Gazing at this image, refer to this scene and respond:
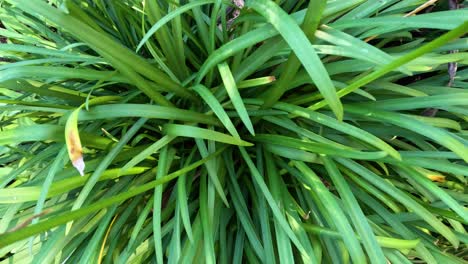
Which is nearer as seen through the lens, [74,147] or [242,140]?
[74,147]

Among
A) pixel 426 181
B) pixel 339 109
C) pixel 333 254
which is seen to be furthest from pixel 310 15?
pixel 333 254

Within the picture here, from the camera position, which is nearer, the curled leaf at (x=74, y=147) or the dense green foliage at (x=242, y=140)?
the curled leaf at (x=74, y=147)

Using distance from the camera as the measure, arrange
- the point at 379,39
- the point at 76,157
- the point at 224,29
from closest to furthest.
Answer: the point at 76,157 < the point at 224,29 < the point at 379,39

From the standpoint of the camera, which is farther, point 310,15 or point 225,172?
point 225,172

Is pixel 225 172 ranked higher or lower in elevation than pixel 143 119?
lower

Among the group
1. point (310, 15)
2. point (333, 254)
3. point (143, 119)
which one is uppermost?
point (310, 15)

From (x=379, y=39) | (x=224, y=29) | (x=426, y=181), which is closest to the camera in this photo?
(x=426, y=181)

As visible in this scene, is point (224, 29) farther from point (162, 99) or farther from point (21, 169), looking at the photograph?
point (21, 169)

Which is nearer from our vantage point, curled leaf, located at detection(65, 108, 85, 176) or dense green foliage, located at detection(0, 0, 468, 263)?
curled leaf, located at detection(65, 108, 85, 176)
